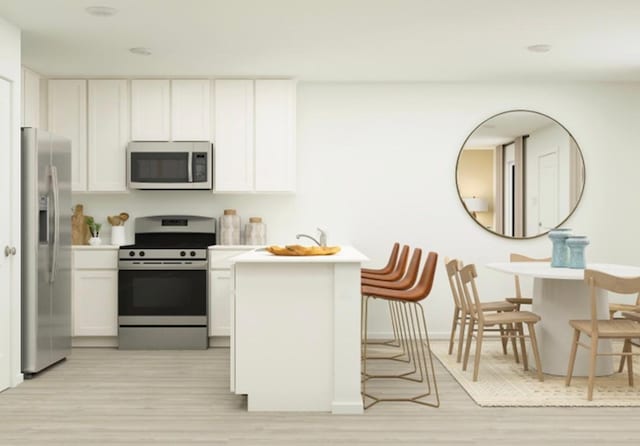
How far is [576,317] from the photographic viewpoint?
5.02m

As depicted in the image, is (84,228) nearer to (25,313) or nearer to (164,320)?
(164,320)

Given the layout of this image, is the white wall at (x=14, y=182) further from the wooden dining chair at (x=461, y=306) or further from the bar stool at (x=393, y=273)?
the wooden dining chair at (x=461, y=306)

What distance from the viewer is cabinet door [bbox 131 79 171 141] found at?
251 inches

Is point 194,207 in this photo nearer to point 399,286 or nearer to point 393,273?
point 393,273

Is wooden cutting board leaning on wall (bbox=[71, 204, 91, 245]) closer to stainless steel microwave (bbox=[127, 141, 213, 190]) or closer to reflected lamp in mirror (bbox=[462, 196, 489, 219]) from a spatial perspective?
stainless steel microwave (bbox=[127, 141, 213, 190])

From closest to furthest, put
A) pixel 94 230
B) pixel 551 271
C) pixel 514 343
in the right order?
pixel 551 271, pixel 514 343, pixel 94 230

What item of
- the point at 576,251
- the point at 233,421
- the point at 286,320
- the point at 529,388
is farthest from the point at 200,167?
the point at 529,388

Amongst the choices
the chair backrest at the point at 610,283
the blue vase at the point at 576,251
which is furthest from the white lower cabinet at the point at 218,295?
the chair backrest at the point at 610,283

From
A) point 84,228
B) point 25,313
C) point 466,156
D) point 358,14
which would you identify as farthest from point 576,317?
point 84,228

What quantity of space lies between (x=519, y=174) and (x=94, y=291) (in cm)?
405

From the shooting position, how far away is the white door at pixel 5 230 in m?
4.60

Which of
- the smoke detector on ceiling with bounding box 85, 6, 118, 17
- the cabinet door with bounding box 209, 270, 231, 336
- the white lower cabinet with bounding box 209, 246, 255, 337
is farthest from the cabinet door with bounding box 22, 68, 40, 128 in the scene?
the cabinet door with bounding box 209, 270, 231, 336

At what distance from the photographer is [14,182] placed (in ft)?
15.6

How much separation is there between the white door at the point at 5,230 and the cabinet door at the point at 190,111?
183 cm
